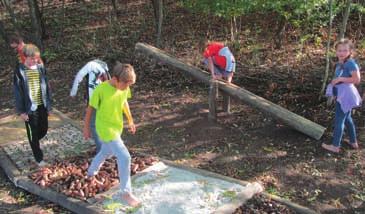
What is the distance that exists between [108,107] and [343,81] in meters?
3.03

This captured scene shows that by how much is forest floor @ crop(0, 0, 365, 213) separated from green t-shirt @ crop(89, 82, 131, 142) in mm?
1205

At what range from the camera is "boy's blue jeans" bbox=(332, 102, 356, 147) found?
19.9ft

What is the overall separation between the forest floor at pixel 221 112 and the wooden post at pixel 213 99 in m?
0.17

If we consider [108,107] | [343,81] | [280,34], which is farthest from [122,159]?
[280,34]

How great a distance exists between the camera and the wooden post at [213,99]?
715 centimetres

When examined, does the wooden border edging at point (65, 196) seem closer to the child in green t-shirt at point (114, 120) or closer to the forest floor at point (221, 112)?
the forest floor at point (221, 112)

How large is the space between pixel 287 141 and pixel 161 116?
217 centimetres

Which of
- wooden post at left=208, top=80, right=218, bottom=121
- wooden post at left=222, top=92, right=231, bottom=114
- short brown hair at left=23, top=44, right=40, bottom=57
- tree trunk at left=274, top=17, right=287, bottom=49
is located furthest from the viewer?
tree trunk at left=274, top=17, right=287, bottom=49

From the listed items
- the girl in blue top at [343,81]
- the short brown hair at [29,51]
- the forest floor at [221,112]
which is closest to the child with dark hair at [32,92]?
the short brown hair at [29,51]

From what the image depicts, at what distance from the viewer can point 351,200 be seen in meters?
5.35

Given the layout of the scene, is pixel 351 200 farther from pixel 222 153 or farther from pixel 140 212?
pixel 140 212

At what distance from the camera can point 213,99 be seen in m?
7.25

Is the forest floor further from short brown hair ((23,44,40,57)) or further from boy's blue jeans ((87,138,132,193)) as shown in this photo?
short brown hair ((23,44,40,57))

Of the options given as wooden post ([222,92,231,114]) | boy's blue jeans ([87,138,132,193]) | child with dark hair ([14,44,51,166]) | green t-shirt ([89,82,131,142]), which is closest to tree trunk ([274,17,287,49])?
wooden post ([222,92,231,114])
